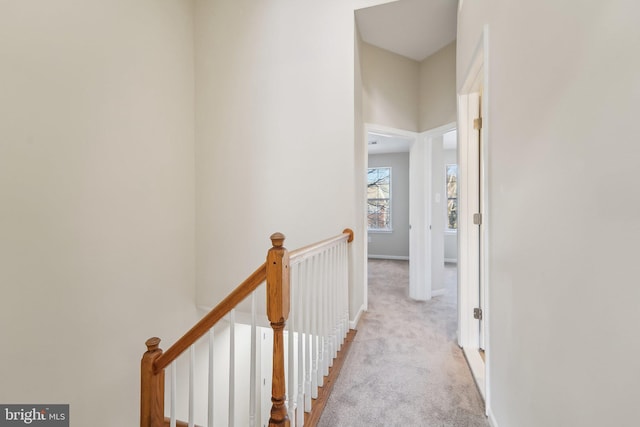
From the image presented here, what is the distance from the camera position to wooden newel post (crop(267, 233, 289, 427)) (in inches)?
45.5

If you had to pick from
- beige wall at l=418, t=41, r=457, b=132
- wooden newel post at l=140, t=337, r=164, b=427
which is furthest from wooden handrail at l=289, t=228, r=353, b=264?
beige wall at l=418, t=41, r=457, b=132

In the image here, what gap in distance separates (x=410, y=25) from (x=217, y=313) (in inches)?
122

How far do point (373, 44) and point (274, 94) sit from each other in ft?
4.30

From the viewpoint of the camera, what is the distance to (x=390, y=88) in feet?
10.4

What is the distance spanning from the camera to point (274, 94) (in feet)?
9.02

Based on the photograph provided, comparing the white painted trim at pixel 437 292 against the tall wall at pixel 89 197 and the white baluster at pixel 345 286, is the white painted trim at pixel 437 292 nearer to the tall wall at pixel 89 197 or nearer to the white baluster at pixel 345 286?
the white baluster at pixel 345 286

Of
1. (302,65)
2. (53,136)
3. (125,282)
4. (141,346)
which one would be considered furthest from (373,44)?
(141,346)

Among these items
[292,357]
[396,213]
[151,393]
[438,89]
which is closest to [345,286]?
[292,357]

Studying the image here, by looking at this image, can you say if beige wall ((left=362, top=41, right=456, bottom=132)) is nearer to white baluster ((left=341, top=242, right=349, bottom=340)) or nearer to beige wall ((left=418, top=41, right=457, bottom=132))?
beige wall ((left=418, top=41, right=457, bottom=132))

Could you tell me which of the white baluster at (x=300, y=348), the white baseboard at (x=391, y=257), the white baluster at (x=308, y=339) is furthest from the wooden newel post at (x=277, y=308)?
the white baseboard at (x=391, y=257)

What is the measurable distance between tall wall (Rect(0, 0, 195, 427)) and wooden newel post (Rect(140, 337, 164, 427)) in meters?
1.11

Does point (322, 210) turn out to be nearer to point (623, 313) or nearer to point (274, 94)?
point (274, 94)

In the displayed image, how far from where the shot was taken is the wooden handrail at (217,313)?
3.87 feet

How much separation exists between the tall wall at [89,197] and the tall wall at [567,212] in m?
2.77
